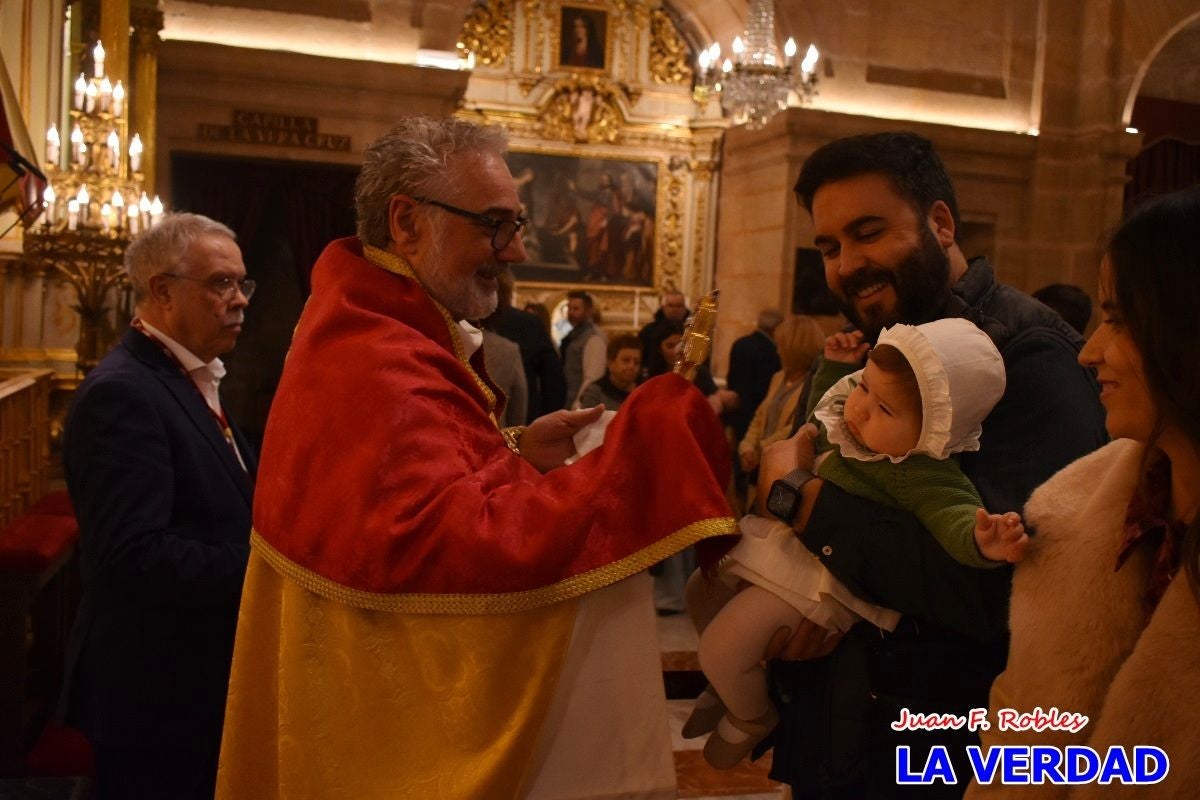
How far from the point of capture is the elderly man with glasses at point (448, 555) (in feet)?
5.78

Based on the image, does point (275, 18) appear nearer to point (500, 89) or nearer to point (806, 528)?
point (500, 89)

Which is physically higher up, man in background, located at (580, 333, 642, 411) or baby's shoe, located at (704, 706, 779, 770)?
man in background, located at (580, 333, 642, 411)

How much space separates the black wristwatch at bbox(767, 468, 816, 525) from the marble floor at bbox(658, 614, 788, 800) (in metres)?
1.86

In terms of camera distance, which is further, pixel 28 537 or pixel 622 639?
pixel 28 537

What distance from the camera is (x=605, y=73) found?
43.9 feet

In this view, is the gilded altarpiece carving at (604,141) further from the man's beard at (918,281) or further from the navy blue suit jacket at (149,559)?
the man's beard at (918,281)

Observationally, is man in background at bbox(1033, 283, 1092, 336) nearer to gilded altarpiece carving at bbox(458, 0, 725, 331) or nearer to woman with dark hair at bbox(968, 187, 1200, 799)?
woman with dark hair at bbox(968, 187, 1200, 799)

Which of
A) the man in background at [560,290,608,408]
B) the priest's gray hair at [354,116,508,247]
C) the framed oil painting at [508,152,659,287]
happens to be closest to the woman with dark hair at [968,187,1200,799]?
the priest's gray hair at [354,116,508,247]

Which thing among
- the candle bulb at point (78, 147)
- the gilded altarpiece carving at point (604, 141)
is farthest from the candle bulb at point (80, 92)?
the gilded altarpiece carving at point (604, 141)

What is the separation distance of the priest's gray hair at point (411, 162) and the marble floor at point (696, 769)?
7.11ft

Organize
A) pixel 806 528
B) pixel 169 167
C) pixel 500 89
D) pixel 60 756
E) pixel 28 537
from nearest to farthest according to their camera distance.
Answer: pixel 806 528, pixel 60 756, pixel 28 537, pixel 169 167, pixel 500 89

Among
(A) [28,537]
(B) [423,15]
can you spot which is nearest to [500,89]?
(B) [423,15]

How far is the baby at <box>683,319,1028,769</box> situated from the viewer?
1719 mm

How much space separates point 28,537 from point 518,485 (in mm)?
2623
